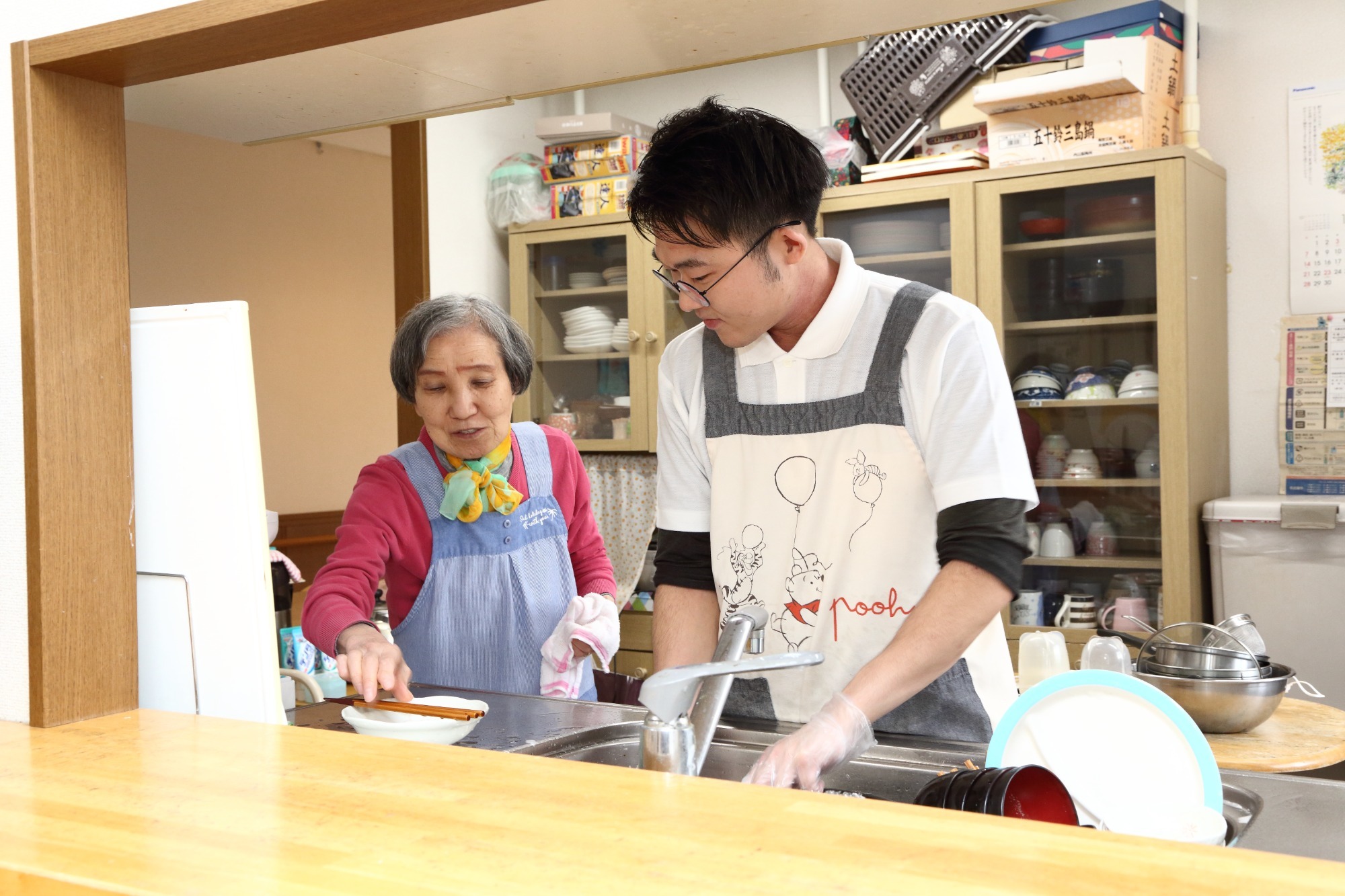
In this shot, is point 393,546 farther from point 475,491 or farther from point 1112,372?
point 1112,372

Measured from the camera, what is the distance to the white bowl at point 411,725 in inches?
50.7

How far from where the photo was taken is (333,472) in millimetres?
6465

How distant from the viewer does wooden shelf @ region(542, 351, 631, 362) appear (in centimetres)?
410

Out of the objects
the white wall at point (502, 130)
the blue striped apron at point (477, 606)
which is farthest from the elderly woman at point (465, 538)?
the white wall at point (502, 130)

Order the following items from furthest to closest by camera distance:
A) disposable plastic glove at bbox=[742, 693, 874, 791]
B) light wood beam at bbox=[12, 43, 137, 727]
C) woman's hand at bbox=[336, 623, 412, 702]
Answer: woman's hand at bbox=[336, 623, 412, 702], disposable plastic glove at bbox=[742, 693, 874, 791], light wood beam at bbox=[12, 43, 137, 727]

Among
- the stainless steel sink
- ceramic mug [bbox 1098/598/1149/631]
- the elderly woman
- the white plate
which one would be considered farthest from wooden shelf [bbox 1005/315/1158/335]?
the white plate

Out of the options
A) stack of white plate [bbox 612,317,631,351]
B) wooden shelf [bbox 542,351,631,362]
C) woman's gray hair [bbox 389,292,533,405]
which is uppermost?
stack of white plate [bbox 612,317,631,351]

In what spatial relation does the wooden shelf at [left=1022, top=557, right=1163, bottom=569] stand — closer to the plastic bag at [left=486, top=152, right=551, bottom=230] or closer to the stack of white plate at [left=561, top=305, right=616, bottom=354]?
the stack of white plate at [left=561, top=305, right=616, bottom=354]

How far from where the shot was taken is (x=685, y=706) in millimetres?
974

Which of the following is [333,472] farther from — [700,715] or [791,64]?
[700,715]

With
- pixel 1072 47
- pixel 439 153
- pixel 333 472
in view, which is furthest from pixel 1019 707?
pixel 333 472

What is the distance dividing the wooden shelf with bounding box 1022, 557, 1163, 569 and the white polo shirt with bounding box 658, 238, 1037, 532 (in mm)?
1866

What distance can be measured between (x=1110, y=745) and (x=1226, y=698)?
3.14 feet

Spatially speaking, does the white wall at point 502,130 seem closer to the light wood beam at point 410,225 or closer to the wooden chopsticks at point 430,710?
the light wood beam at point 410,225
